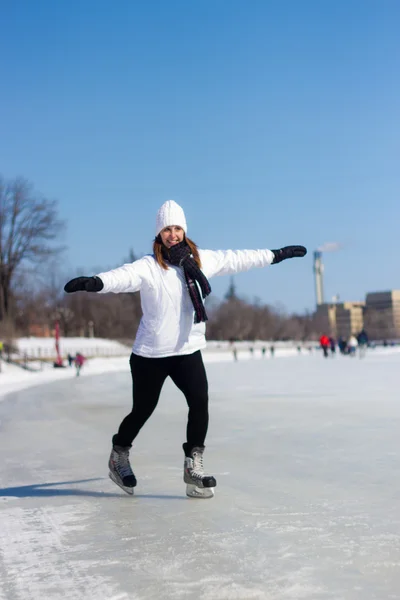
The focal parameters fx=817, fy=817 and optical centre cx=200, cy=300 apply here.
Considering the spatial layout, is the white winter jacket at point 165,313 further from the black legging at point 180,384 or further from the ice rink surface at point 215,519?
the ice rink surface at point 215,519

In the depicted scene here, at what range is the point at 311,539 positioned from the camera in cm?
329

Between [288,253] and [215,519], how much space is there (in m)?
1.62

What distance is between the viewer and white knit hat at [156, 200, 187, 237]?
4.28 meters

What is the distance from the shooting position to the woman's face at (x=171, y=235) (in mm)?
4316

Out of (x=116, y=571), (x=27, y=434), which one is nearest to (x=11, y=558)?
(x=116, y=571)

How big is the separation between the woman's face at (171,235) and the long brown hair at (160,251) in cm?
4

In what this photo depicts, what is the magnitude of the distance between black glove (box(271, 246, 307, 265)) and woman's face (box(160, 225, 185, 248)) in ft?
2.03

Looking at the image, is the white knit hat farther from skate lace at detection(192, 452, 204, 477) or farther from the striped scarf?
skate lace at detection(192, 452, 204, 477)

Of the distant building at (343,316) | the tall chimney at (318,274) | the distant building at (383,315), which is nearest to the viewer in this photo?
the distant building at (383,315)

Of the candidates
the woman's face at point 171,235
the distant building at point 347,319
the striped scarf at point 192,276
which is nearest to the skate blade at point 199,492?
the striped scarf at point 192,276

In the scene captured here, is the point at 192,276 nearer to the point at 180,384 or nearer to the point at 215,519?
the point at 180,384

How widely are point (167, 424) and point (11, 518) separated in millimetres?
5255

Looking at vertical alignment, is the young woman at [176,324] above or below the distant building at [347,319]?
below

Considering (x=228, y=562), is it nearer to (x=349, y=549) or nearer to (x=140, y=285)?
(x=349, y=549)
